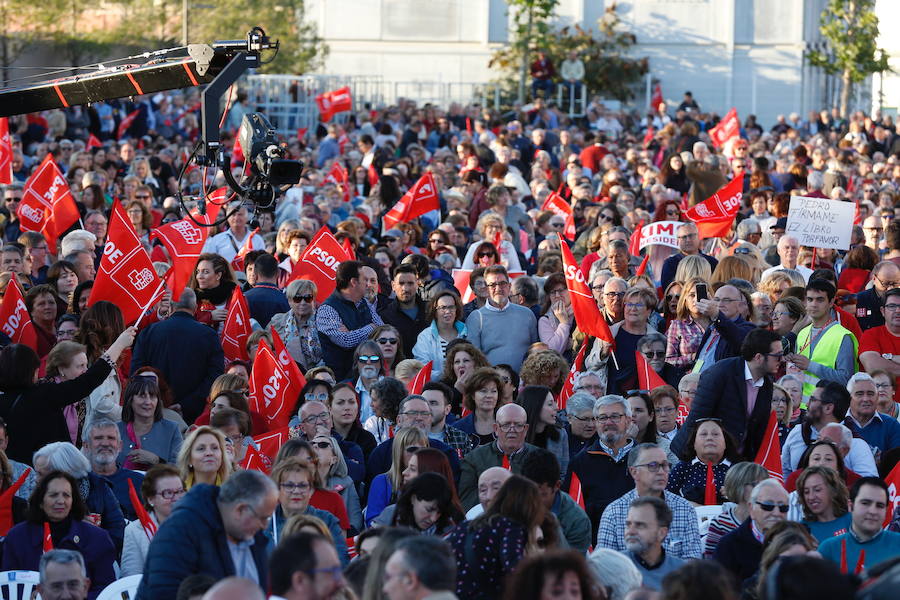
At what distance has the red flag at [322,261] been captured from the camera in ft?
46.9

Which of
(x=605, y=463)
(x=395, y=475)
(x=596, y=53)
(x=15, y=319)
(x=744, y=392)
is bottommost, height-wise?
(x=605, y=463)

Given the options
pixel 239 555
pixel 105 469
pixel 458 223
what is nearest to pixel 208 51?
pixel 105 469

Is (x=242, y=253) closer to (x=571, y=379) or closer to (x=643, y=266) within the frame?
(x=643, y=266)

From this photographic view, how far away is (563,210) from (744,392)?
28.3 ft

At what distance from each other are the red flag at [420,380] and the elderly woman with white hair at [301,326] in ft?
4.11

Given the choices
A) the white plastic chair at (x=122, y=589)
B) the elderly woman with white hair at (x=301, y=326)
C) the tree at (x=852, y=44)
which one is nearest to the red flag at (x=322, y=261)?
the elderly woman with white hair at (x=301, y=326)

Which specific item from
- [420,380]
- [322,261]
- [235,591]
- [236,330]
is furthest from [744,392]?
[235,591]

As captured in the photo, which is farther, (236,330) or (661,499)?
(236,330)

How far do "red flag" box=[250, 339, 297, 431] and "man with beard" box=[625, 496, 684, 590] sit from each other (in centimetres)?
362

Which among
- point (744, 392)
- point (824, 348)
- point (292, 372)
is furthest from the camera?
point (824, 348)

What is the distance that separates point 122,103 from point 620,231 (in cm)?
1641

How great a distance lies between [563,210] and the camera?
19.1 metres

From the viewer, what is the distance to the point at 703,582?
5.86 metres

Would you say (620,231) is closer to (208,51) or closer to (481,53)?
(208,51)
